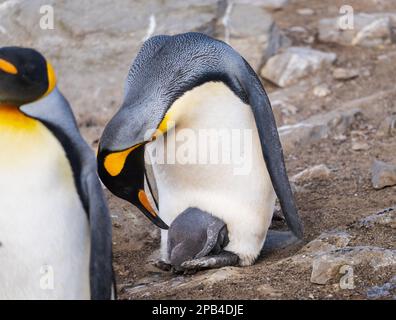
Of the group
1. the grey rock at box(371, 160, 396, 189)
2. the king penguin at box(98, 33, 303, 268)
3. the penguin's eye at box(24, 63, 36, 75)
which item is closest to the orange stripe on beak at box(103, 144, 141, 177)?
the king penguin at box(98, 33, 303, 268)

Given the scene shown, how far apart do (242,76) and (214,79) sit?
15cm

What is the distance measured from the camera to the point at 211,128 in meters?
4.29

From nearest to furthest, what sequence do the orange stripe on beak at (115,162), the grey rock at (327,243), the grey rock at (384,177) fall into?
1. the orange stripe on beak at (115,162)
2. the grey rock at (327,243)
3. the grey rock at (384,177)

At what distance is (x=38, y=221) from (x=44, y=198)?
94mm

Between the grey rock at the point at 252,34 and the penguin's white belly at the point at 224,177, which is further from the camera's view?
the grey rock at the point at 252,34

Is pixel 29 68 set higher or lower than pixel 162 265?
higher

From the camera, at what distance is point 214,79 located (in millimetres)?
4297

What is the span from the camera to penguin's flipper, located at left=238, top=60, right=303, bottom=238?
4.34m

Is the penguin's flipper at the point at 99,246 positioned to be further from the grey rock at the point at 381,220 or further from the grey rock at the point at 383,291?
the grey rock at the point at 381,220

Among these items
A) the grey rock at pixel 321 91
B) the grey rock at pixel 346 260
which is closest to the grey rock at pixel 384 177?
the grey rock at pixel 346 260

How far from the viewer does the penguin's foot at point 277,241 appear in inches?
175

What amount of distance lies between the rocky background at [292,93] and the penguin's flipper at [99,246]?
0.64 m

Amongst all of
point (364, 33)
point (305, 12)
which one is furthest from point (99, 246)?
point (305, 12)

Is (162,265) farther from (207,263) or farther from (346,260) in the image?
(346,260)
